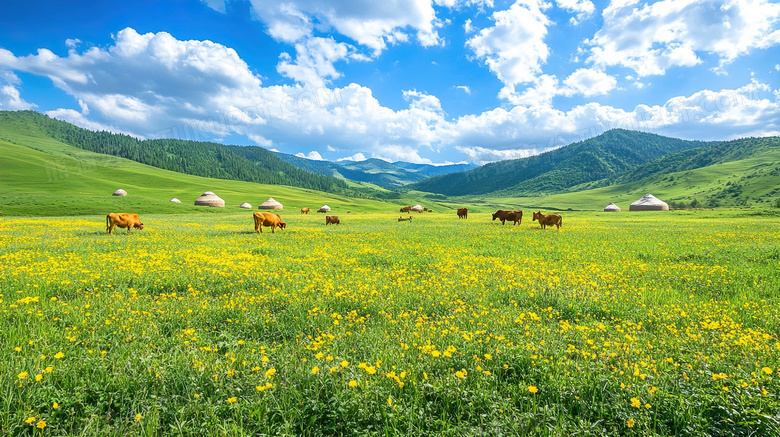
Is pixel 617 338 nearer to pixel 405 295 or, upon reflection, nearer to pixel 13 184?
pixel 405 295

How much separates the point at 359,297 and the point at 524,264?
742cm

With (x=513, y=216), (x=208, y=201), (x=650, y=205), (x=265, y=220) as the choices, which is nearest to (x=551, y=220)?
(x=513, y=216)

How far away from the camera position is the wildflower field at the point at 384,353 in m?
3.42

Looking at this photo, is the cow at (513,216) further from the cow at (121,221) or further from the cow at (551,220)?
the cow at (121,221)

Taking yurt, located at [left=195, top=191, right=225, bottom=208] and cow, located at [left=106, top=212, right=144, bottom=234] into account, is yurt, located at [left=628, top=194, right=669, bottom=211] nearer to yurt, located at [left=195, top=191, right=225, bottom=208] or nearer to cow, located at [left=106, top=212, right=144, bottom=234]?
cow, located at [left=106, top=212, right=144, bottom=234]

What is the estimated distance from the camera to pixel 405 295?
792 cm

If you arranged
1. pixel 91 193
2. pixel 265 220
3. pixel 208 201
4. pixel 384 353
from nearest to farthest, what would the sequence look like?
pixel 384 353
pixel 265 220
pixel 208 201
pixel 91 193

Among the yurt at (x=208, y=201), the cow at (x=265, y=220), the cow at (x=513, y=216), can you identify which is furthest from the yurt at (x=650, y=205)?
the yurt at (x=208, y=201)

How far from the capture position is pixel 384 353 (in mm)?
4734

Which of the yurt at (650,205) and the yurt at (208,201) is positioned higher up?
the yurt at (650,205)

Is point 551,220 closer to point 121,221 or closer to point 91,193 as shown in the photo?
point 121,221

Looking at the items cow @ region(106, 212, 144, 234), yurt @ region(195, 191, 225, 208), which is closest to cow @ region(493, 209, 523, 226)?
cow @ region(106, 212, 144, 234)

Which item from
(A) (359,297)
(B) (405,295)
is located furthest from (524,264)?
(A) (359,297)

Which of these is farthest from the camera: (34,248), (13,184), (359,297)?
(13,184)
